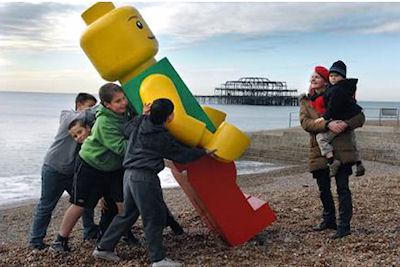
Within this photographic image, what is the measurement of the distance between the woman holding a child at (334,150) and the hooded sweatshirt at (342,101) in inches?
2.8

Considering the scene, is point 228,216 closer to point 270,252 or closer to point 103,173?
point 270,252

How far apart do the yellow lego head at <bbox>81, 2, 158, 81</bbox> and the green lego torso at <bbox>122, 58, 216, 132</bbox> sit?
146 millimetres

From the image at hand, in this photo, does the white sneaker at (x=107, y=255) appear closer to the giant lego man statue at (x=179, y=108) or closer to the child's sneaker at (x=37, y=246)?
the child's sneaker at (x=37, y=246)

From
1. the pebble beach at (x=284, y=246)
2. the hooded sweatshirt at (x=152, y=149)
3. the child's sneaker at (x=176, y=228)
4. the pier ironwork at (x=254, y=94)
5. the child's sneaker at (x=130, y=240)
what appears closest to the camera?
the hooded sweatshirt at (x=152, y=149)

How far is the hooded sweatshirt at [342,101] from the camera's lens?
5.22 meters

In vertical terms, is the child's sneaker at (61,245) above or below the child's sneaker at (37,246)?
above

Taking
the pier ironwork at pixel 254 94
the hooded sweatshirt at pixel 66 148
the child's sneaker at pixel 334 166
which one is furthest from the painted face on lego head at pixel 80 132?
the pier ironwork at pixel 254 94

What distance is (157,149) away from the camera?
466 cm

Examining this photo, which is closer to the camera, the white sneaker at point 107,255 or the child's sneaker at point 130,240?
the white sneaker at point 107,255

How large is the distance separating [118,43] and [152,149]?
1165mm

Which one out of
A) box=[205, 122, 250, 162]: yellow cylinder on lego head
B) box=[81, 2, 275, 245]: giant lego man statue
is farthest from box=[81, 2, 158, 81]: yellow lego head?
box=[205, 122, 250, 162]: yellow cylinder on lego head

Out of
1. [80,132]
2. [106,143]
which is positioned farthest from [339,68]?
[80,132]

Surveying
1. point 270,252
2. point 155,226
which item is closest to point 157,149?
point 155,226

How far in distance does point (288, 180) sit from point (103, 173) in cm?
1116
